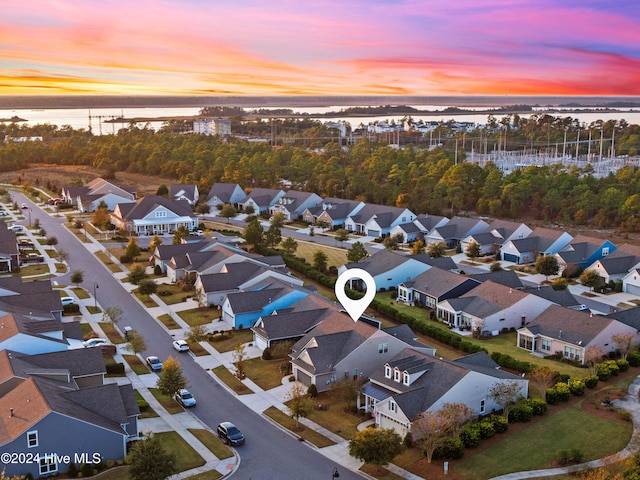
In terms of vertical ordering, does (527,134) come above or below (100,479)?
above

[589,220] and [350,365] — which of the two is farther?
[589,220]

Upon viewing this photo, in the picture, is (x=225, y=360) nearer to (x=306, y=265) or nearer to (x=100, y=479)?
(x=100, y=479)

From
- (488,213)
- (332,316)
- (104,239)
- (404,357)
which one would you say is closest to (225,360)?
(332,316)

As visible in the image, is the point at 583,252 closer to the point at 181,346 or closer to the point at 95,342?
the point at 181,346

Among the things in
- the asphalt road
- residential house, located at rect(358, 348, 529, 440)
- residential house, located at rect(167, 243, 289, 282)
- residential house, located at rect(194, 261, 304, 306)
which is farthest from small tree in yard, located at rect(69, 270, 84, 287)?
residential house, located at rect(358, 348, 529, 440)

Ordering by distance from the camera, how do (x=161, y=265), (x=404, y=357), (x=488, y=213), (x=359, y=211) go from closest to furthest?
(x=404, y=357)
(x=161, y=265)
(x=359, y=211)
(x=488, y=213)

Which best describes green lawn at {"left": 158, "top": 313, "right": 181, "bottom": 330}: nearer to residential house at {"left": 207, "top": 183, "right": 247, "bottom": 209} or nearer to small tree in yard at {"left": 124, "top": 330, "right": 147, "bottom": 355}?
small tree in yard at {"left": 124, "top": 330, "right": 147, "bottom": 355}

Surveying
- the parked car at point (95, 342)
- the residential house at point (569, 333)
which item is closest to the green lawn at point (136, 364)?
the parked car at point (95, 342)
